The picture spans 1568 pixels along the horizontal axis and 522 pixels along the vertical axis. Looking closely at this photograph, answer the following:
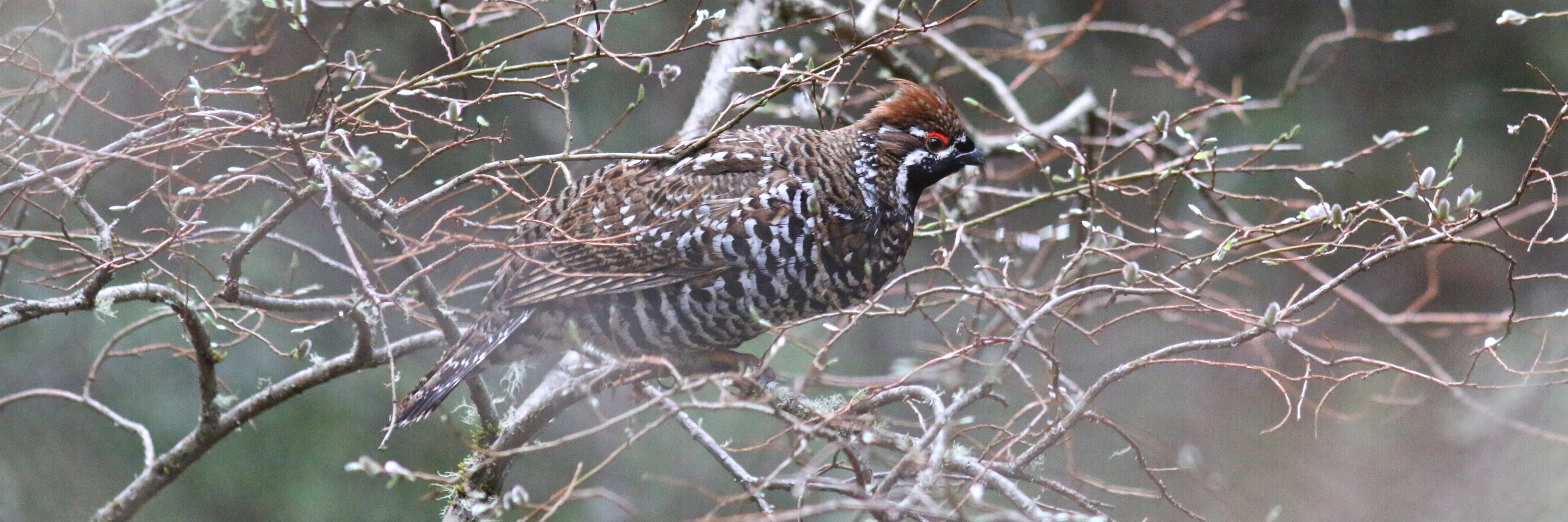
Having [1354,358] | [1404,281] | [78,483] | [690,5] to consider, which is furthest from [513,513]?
[1404,281]

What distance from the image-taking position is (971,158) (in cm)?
329

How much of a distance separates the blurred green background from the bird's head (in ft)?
5.95

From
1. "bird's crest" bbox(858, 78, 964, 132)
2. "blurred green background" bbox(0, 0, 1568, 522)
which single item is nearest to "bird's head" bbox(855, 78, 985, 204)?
"bird's crest" bbox(858, 78, 964, 132)

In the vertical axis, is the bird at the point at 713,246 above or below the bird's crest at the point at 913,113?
below

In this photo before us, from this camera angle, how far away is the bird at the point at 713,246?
9.95ft

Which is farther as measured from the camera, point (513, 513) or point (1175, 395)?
point (1175, 395)

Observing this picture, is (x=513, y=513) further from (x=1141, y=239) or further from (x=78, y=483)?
(x=1141, y=239)

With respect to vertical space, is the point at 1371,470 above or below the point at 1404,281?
below

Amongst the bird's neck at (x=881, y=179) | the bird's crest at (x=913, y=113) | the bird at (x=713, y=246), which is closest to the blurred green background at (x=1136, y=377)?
the bird at (x=713, y=246)

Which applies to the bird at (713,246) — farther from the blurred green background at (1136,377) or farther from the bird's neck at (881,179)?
the blurred green background at (1136,377)

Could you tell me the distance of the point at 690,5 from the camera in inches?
228

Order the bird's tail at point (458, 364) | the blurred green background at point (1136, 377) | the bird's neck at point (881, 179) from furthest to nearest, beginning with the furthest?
the blurred green background at point (1136, 377)
the bird's neck at point (881, 179)
the bird's tail at point (458, 364)

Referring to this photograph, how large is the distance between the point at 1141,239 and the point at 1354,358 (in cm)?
396

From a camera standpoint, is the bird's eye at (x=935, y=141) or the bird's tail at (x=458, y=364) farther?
the bird's eye at (x=935, y=141)
